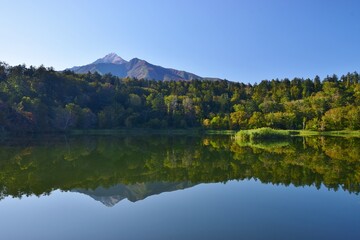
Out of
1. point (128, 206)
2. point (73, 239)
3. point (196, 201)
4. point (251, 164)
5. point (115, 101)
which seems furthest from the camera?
point (115, 101)

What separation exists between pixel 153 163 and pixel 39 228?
14.4m

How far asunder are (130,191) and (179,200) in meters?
2.66

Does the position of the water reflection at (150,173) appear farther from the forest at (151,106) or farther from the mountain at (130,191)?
the forest at (151,106)

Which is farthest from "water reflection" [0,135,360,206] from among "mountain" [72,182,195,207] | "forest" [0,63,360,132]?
"forest" [0,63,360,132]

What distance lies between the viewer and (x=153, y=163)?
956 inches

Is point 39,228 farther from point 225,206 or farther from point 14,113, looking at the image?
point 14,113

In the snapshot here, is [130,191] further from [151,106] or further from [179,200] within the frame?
[151,106]

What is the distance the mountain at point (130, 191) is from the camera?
13689mm

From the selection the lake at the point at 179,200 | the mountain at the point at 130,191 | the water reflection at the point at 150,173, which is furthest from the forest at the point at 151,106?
→ the mountain at the point at 130,191

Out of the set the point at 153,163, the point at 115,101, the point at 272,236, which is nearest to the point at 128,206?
the point at 272,236

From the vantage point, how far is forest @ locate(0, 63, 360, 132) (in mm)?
67250

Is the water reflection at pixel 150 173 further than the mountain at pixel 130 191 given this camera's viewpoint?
Yes

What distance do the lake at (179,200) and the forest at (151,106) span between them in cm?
4180

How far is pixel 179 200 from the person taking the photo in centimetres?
1360
